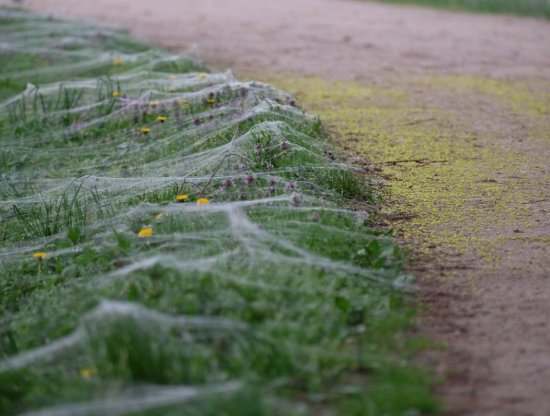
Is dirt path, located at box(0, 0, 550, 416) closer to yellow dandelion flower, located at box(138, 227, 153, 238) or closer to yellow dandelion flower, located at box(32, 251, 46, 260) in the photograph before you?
yellow dandelion flower, located at box(138, 227, 153, 238)

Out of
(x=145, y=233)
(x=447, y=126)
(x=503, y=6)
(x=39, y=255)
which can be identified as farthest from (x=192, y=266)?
(x=503, y=6)

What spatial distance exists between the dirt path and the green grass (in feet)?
1.55

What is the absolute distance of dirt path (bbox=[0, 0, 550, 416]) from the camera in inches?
129

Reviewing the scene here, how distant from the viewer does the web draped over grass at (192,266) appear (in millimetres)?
2848

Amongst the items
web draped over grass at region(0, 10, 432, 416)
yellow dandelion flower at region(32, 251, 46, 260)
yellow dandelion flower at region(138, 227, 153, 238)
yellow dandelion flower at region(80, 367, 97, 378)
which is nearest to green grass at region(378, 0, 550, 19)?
web draped over grass at region(0, 10, 432, 416)

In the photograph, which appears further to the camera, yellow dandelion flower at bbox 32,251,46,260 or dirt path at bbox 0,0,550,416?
yellow dandelion flower at bbox 32,251,46,260

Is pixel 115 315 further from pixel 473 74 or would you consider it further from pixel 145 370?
pixel 473 74

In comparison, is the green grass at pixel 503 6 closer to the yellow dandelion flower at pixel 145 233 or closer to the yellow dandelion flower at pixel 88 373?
the yellow dandelion flower at pixel 145 233

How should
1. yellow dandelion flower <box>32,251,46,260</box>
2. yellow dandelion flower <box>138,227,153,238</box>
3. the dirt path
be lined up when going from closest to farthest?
the dirt path
yellow dandelion flower <box>138,227,153,238</box>
yellow dandelion flower <box>32,251,46,260</box>

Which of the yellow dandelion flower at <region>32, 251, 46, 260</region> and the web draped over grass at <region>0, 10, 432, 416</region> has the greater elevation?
the web draped over grass at <region>0, 10, 432, 416</region>

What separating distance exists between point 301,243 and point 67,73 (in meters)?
4.87

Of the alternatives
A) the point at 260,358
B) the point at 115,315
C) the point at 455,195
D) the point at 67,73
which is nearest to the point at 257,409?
the point at 260,358

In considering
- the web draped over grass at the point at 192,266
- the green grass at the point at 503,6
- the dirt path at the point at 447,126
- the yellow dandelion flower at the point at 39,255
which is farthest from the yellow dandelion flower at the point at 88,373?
the green grass at the point at 503,6

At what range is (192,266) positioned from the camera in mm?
3498
